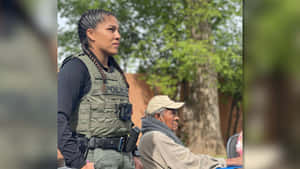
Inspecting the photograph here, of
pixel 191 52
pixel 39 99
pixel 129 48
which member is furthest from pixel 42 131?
pixel 129 48

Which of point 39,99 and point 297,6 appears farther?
point 39,99

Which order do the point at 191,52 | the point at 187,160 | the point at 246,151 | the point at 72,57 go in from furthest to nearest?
the point at 191,52
the point at 187,160
the point at 72,57
the point at 246,151

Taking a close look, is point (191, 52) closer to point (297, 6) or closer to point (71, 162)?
point (71, 162)

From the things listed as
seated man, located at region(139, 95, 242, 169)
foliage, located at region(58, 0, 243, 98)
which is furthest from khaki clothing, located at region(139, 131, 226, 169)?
foliage, located at region(58, 0, 243, 98)

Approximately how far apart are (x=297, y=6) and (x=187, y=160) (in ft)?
8.00

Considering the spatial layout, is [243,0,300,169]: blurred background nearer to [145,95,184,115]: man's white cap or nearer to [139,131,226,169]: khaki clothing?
[139,131,226,169]: khaki clothing

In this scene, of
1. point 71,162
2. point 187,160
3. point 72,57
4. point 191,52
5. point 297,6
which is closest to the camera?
point 297,6

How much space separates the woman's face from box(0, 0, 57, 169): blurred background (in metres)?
1.41

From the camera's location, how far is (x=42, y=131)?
0.93 metres

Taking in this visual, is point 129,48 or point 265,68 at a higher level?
point 129,48

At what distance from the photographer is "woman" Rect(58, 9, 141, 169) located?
2.02m

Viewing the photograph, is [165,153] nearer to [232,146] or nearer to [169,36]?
[232,146]

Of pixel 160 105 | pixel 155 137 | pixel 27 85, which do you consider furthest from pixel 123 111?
pixel 27 85

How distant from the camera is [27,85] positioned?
3.02 ft
